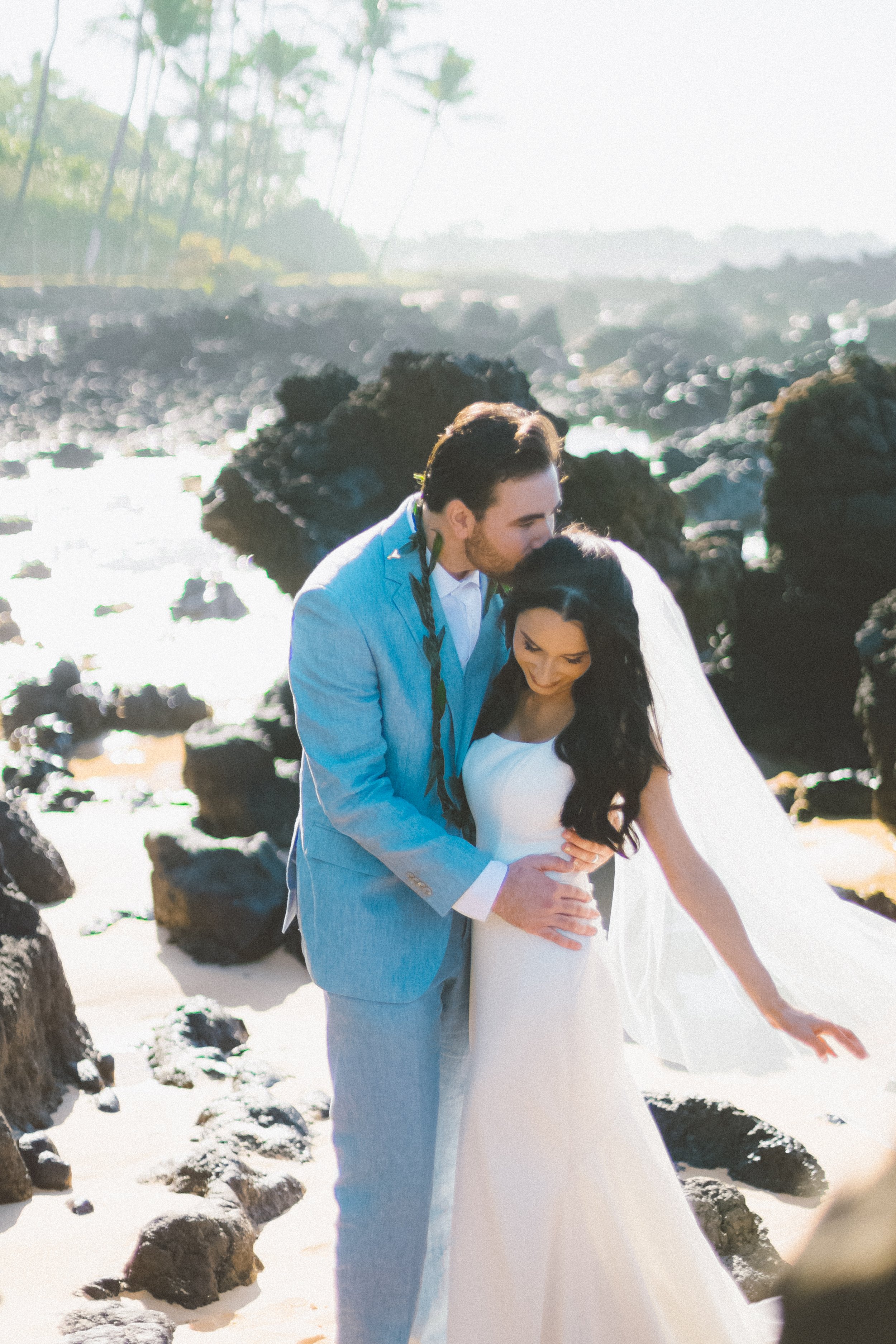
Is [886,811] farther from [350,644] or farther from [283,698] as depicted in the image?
[350,644]

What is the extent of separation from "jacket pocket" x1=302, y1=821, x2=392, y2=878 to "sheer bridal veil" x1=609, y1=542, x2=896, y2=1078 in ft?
2.49

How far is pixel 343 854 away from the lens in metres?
2.69

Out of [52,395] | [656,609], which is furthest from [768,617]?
[52,395]

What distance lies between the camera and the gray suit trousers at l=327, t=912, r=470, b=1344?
2555mm

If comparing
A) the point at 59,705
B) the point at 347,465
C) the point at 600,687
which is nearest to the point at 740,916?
the point at 600,687

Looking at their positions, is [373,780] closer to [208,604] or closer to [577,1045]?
[577,1045]

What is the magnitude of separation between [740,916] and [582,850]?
51 centimetres

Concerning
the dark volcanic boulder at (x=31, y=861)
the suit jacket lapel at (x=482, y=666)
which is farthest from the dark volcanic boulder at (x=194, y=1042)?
the suit jacket lapel at (x=482, y=666)

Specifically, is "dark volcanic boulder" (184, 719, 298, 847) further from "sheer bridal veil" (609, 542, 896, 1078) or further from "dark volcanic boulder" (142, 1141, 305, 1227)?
"sheer bridal veil" (609, 542, 896, 1078)

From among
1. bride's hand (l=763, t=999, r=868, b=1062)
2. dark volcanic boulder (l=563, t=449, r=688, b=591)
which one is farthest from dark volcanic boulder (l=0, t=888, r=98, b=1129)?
dark volcanic boulder (l=563, t=449, r=688, b=591)

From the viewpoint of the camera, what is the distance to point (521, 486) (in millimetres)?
2641

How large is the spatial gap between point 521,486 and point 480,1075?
1254 millimetres

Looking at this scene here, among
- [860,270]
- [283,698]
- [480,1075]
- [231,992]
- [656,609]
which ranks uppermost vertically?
[860,270]

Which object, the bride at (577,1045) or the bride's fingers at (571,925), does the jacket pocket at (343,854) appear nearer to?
the bride at (577,1045)
